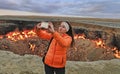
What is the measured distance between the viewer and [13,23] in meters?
19.3

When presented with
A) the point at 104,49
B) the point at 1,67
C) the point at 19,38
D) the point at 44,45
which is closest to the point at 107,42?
the point at 104,49

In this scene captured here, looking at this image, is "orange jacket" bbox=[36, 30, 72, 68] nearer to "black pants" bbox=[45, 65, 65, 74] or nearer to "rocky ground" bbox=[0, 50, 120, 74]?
"black pants" bbox=[45, 65, 65, 74]

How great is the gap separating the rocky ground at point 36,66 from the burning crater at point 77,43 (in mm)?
5594

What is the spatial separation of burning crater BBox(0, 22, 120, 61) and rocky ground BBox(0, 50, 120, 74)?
5594mm

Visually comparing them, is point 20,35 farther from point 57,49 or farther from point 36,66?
point 57,49

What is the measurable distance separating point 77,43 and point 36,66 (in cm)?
827

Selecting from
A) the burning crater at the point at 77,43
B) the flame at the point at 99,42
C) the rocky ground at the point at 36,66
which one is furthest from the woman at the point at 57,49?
the flame at the point at 99,42

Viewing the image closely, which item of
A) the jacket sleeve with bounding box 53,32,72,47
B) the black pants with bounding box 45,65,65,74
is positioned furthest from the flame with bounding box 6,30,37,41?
the jacket sleeve with bounding box 53,32,72,47

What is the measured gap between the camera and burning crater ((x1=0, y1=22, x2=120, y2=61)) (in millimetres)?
15516

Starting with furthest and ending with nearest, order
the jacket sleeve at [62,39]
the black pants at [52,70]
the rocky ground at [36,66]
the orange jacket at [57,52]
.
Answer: the rocky ground at [36,66], the black pants at [52,70], the orange jacket at [57,52], the jacket sleeve at [62,39]

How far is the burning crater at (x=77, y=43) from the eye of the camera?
15516 mm

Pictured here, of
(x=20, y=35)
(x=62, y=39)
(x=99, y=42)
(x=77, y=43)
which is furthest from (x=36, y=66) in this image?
(x=20, y=35)

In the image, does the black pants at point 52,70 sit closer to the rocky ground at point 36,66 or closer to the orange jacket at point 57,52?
the orange jacket at point 57,52

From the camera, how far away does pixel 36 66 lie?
852 centimetres
